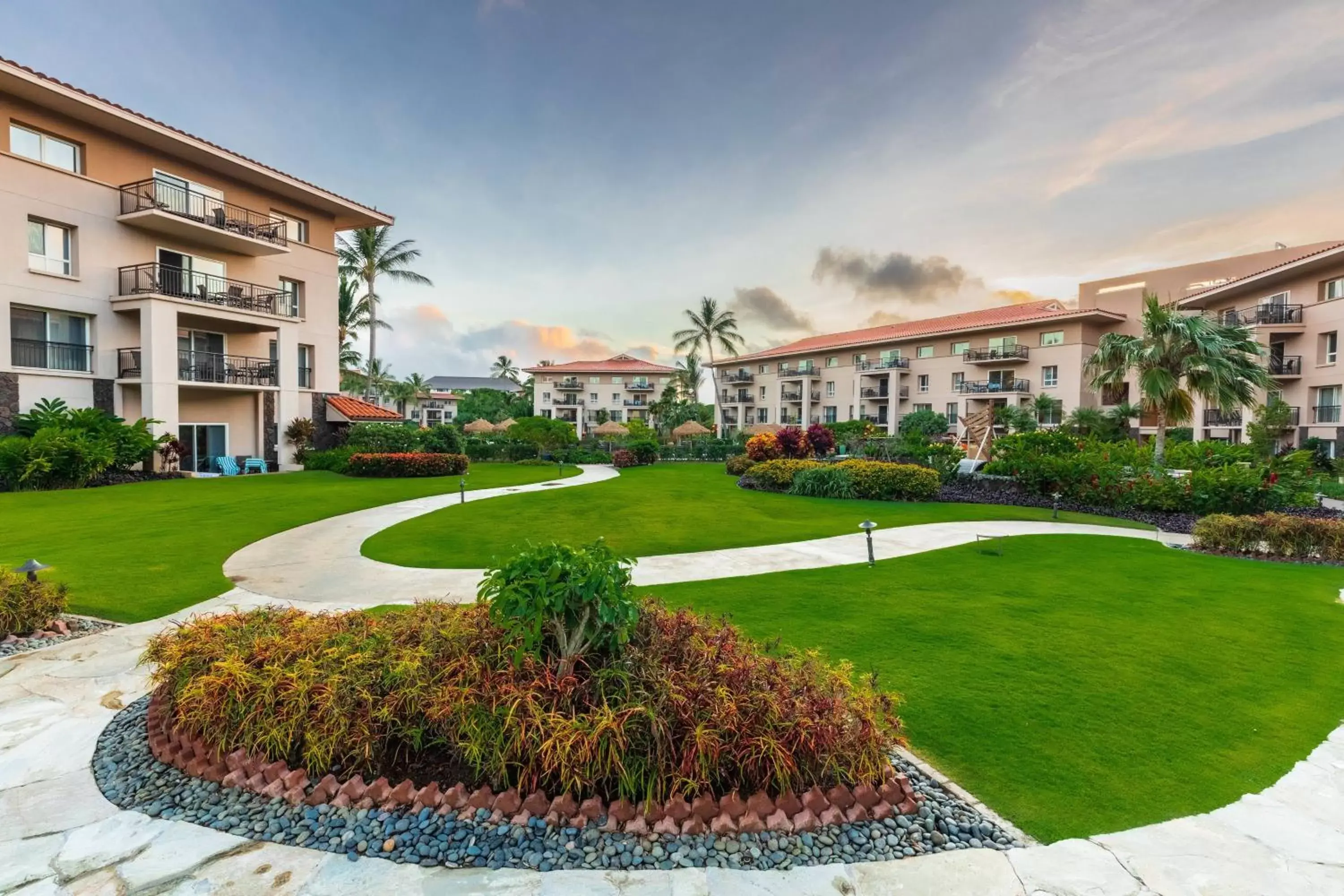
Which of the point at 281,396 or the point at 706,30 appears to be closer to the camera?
the point at 706,30

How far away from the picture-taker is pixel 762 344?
6234 cm

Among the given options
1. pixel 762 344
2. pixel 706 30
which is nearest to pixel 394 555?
pixel 706 30

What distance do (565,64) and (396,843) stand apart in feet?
62.7

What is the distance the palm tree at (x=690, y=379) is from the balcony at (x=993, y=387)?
2743 cm

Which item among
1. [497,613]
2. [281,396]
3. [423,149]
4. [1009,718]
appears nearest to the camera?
[497,613]

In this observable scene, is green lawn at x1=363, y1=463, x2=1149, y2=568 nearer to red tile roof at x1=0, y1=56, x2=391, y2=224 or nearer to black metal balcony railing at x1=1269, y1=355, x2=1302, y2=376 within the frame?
red tile roof at x1=0, y1=56, x2=391, y2=224

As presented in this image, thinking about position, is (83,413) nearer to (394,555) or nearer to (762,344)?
(394,555)

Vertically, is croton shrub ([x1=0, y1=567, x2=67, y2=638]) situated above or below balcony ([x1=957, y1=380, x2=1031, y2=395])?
below

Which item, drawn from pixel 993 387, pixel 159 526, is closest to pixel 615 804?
pixel 159 526

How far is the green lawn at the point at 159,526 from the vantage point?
719 cm

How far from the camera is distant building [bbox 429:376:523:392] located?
361ft

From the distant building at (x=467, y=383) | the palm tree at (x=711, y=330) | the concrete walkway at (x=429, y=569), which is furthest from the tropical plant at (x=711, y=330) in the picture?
the distant building at (x=467, y=383)

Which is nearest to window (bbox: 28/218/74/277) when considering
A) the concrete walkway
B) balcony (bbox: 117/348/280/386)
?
balcony (bbox: 117/348/280/386)

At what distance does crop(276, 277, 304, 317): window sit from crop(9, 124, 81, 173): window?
255 inches
